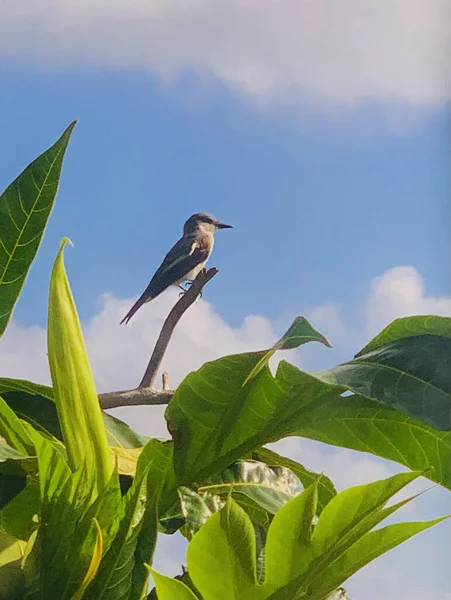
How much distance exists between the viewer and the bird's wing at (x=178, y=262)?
1.14m

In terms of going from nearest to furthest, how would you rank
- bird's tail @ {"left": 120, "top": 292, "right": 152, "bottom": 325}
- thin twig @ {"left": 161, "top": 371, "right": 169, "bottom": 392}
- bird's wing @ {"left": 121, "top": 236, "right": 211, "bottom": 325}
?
thin twig @ {"left": 161, "top": 371, "right": 169, "bottom": 392} < bird's tail @ {"left": 120, "top": 292, "right": 152, "bottom": 325} < bird's wing @ {"left": 121, "top": 236, "right": 211, "bottom": 325}

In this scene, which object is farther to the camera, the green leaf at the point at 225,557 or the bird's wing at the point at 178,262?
the bird's wing at the point at 178,262

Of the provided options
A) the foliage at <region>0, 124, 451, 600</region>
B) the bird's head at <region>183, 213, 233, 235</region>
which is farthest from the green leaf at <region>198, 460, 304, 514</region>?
the bird's head at <region>183, 213, 233, 235</region>

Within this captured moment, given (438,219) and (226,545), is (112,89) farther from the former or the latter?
(226,545)

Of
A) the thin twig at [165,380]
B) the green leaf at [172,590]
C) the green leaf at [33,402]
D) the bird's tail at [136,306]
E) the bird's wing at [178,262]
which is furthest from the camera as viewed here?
the bird's wing at [178,262]

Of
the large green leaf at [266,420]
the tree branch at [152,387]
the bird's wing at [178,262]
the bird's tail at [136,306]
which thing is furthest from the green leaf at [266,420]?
the bird's wing at [178,262]

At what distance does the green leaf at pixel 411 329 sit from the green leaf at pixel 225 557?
0.10 m

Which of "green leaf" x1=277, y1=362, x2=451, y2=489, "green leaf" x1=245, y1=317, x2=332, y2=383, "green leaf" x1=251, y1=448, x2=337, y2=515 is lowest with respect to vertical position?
"green leaf" x1=251, y1=448, x2=337, y2=515

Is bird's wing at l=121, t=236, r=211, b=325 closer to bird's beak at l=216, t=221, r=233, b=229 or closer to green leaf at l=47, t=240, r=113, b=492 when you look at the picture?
bird's beak at l=216, t=221, r=233, b=229

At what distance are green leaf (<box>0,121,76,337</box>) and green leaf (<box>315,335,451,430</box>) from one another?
0.43 feet

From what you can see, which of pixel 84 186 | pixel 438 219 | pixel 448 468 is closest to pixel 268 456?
pixel 448 468

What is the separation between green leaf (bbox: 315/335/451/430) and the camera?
0.76ft

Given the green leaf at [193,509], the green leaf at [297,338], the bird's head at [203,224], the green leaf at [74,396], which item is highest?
the bird's head at [203,224]

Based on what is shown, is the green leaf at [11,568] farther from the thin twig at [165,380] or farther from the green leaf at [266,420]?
the thin twig at [165,380]
